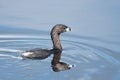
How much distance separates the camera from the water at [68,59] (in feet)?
42.9

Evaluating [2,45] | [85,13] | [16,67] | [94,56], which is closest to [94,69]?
[94,56]

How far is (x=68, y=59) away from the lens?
14453 mm

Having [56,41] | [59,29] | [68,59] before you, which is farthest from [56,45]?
[68,59]

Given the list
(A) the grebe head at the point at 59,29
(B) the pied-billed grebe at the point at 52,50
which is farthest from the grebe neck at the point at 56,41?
(A) the grebe head at the point at 59,29

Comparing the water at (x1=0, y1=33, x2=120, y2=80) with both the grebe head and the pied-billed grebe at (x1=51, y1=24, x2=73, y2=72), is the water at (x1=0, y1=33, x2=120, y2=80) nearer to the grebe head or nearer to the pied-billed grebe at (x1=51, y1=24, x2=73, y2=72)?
the pied-billed grebe at (x1=51, y1=24, x2=73, y2=72)

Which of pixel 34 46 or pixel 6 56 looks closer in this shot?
pixel 6 56

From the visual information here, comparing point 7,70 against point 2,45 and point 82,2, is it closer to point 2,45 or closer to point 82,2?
point 2,45

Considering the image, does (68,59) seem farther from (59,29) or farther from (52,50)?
(59,29)

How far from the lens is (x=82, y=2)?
19875 mm

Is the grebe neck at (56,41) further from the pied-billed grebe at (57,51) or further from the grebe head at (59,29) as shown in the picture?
the grebe head at (59,29)

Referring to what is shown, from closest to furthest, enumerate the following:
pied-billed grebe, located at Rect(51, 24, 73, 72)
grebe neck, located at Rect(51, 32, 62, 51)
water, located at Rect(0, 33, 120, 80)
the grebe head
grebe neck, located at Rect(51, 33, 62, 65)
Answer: water, located at Rect(0, 33, 120, 80), pied-billed grebe, located at Rect(51, 24, 73, 72), grebe neck, located at Rect(51, 33, 62, 65), grebe neck, located at Rect(51, 32, 62, 51), the grebe head

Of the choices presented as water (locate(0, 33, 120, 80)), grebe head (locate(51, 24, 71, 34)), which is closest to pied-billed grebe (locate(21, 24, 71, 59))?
grebe head (locate(51, 24, 71, 34))

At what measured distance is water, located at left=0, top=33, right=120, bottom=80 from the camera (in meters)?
13.1

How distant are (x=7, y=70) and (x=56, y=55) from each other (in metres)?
2.28
